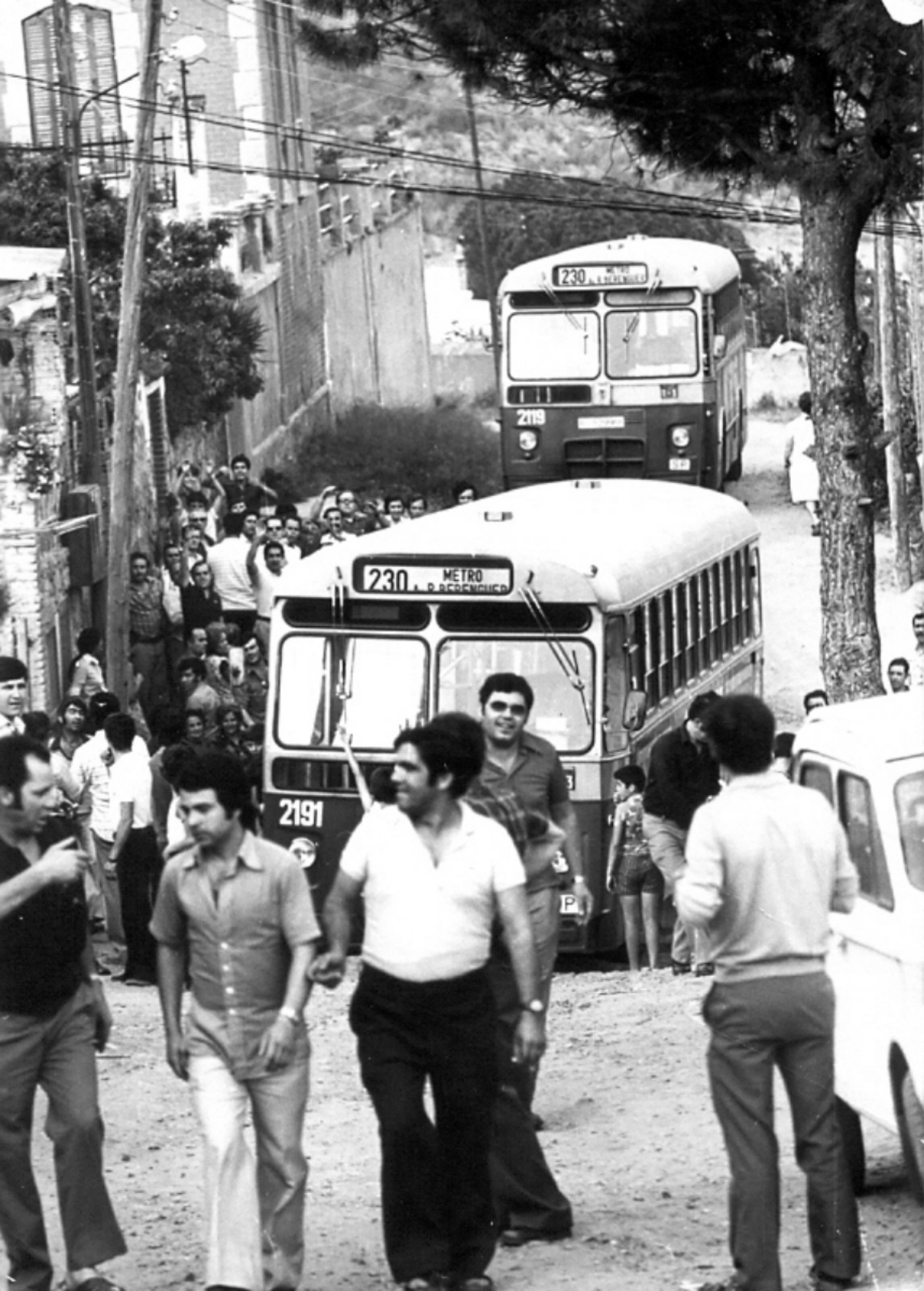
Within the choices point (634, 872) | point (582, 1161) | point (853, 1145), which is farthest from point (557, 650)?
point (853, 1145)

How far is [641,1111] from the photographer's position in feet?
34.7

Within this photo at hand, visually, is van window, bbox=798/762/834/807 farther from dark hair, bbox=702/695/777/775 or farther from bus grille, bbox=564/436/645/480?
bus grille, bbox=564/436/645/480

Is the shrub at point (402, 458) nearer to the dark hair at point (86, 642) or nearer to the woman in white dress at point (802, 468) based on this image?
the woman in white dress at point (802, 468)

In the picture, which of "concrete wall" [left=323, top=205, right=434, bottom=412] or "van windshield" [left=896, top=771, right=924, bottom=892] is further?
"concrete wall" [left=323, top=205, right=434, bottom=412]

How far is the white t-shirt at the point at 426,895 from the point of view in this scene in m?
7.29

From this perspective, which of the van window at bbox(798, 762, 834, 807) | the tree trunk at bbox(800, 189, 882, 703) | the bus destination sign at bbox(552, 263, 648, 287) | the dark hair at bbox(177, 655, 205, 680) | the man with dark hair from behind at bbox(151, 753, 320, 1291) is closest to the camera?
the man with dark hair from behind at bbox(151, 753, 320, 1291)

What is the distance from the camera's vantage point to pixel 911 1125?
7.68m

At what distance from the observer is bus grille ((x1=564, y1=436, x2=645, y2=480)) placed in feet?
93.9

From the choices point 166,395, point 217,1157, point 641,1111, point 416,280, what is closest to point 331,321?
point 416,280

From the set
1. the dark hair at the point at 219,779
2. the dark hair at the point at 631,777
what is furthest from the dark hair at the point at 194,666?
the dark hair at the point at 219,779

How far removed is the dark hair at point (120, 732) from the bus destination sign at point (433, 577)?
5.19ft

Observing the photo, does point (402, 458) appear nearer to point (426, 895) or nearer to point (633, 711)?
point (633, 711)

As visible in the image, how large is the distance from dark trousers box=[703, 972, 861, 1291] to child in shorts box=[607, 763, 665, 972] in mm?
6862

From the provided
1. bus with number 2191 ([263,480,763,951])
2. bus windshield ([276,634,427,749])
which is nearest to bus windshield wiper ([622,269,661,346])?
bus with number 2191 ([263,480,763,951])
